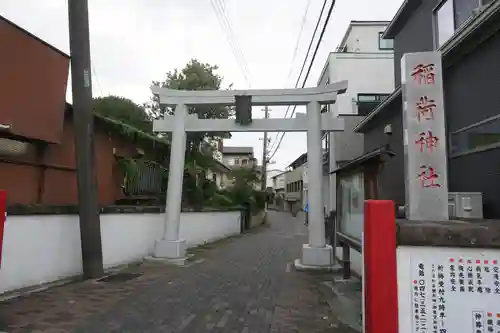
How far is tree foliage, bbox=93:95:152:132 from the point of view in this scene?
2011cm

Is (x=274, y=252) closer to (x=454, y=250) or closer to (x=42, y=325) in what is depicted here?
(x=42, y=325)

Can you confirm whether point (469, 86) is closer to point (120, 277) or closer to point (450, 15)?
point (450, 15)

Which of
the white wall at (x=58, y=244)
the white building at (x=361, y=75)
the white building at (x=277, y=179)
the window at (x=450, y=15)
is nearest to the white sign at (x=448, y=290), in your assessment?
the window at (x=450, y=15)

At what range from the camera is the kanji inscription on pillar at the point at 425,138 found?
15.3 feet

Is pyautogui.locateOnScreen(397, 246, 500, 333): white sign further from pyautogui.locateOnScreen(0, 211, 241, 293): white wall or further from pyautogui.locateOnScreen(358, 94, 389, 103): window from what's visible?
pyautogui.locateOnScreen(358, 94, 389, 103): window

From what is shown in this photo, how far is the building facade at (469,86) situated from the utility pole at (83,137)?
554cm

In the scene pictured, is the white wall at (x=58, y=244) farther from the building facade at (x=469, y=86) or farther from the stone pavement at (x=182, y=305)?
the building facade at (x=469, y=86)

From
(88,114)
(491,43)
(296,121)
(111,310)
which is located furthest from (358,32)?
(111,310)

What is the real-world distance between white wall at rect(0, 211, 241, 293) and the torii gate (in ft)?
2.57

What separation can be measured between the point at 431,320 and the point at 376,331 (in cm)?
46

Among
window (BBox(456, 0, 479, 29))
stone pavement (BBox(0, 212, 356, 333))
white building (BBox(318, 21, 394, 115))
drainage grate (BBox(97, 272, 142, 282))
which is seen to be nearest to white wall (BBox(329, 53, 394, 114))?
white building (BBox(318, 21, 394, 115))

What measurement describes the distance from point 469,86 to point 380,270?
5.60 meters

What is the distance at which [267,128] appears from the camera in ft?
36.4

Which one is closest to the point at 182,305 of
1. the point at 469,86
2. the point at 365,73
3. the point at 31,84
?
the point at 31,84
